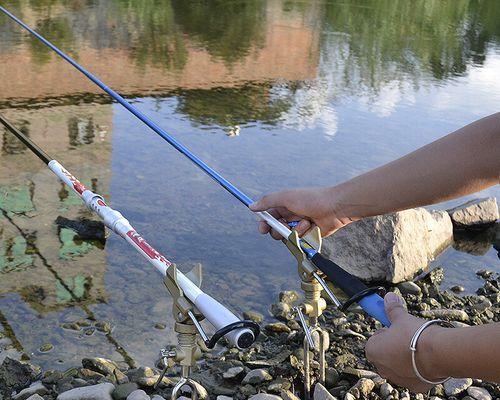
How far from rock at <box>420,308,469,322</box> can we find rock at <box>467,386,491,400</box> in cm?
66

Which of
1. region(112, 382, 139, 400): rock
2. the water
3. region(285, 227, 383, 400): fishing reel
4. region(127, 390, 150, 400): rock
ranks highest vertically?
region(285, 227, 383, 400): fishing reel

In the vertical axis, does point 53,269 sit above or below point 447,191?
below

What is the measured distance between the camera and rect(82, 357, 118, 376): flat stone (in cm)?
290

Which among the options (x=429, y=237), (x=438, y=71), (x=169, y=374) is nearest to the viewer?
(x=169, y=374)

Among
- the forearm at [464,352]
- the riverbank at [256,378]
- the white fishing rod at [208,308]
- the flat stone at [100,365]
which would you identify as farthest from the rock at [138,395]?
the forearm at [464,352]

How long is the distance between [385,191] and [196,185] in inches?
127

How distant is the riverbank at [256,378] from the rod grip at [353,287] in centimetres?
95

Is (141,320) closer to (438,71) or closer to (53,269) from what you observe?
(53,269)

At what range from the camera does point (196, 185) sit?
199 inches

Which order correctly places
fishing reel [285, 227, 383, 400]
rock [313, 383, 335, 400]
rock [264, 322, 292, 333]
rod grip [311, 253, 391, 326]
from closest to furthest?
rod grip [311, 253, 391, 326]
fishing reel [285, 227, 383, 400]
rock [313, 383, 335, 400]
rock [264, 322, 292, 333]

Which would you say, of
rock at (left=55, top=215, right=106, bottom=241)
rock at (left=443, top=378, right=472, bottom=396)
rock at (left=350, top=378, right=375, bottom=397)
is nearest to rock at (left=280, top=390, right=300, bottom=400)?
rock at (left=350, top=378, right=375, bottom=397)

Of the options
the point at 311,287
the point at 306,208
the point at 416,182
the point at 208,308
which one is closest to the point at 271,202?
the point at 306,208

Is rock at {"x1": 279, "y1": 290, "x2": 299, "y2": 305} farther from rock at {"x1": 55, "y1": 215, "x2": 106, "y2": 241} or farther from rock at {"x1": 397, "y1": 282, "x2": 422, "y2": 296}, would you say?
rock at {"x1": 55, "y1": 215, "x2": 106, "y2": 241}

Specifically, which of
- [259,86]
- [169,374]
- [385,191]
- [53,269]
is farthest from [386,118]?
[385,191]
